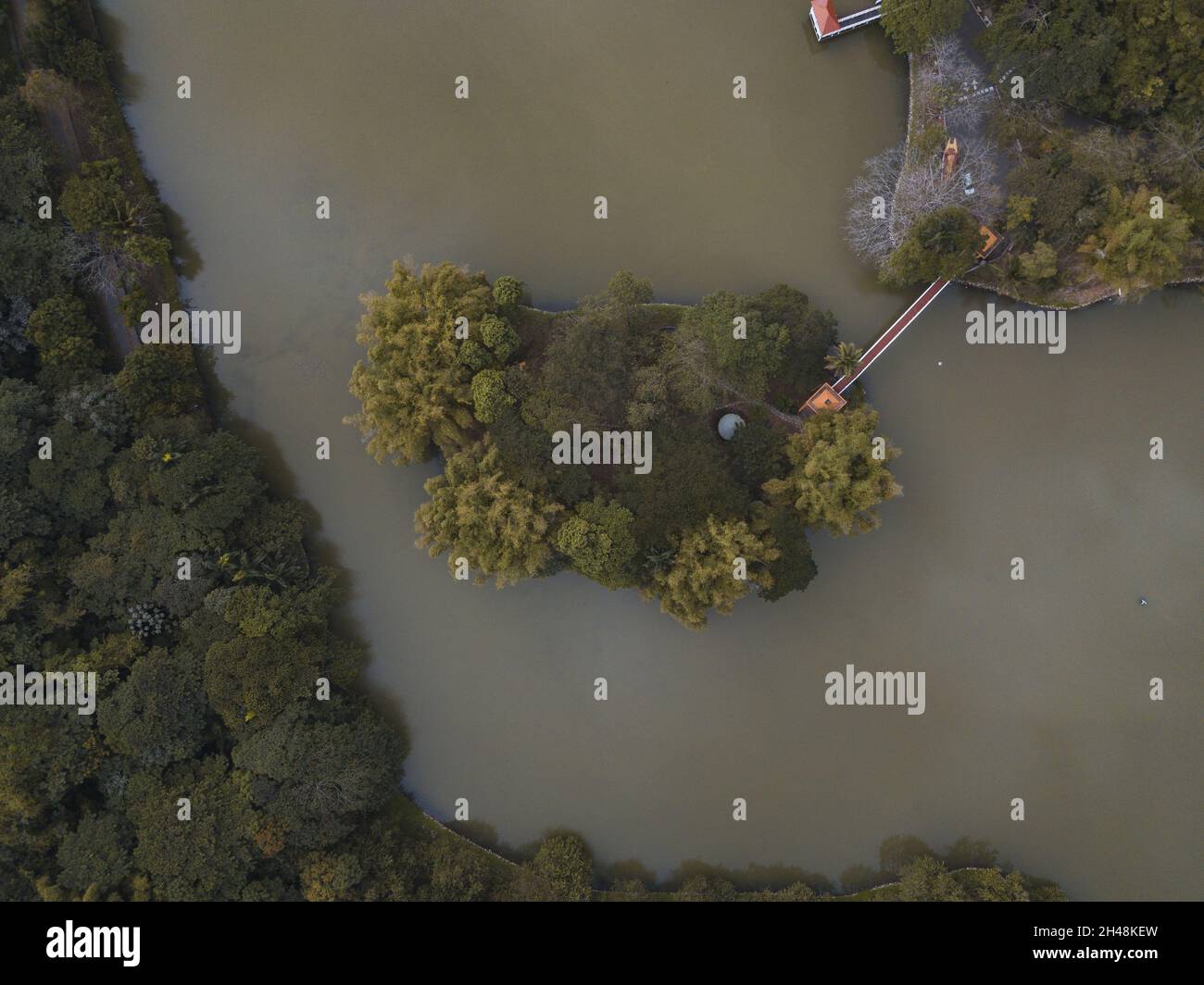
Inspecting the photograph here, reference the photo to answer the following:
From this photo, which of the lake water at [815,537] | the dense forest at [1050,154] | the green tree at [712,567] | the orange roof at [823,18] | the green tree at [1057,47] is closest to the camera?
the green tree at [712,567]

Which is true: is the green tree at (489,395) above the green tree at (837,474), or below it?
above

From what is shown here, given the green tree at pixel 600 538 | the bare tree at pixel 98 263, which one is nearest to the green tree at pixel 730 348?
the green tree at pixel 600 538

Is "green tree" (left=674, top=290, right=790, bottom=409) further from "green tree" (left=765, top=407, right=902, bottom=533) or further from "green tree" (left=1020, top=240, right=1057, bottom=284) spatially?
"green tree" (left=1020, top=240, right=1057, bottom=284)

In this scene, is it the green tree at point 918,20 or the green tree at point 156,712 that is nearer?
the green tree at point 156,712

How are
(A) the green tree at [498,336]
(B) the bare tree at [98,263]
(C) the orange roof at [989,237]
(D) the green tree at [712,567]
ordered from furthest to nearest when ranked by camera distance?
1. (B) the bare tree at [98,263]
2. (C) the orange roof at [989,237]
3. (A) the green tree at [498,336]
4. (D) the green tree at [712,567]

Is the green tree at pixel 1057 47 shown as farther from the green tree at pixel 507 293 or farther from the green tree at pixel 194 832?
the green tree at pixel 194 832

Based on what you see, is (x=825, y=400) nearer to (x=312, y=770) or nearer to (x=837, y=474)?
(x=837, y=474)

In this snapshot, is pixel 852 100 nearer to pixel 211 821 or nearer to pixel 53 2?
pixel 53 2

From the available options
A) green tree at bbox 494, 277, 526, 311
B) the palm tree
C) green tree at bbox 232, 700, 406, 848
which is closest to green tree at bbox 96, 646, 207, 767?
green tree at bbox 232, 700, 406, 848
